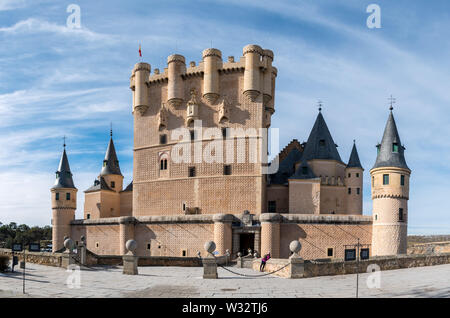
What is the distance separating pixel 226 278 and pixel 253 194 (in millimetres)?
19336

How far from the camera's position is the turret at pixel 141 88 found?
44156 millimetres

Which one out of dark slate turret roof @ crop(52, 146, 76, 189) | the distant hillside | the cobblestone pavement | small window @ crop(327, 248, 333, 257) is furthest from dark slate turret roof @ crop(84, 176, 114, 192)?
the distant hillside

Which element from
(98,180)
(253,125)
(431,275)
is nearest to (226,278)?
(431,275)

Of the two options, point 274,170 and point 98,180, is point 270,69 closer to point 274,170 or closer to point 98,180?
point 274,170

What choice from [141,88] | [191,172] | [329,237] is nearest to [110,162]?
[141,88]

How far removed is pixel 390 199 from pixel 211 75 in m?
19.3

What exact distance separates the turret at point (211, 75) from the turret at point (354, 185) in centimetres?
1454

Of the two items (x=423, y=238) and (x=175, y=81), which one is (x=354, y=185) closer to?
(x=175, y=81)

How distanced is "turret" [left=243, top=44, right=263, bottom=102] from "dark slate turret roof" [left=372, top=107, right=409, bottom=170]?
12.0 metres

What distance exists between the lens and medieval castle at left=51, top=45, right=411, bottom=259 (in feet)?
113

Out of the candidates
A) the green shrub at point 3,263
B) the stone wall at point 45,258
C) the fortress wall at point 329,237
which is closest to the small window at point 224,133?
the fortress wall at point 329,237

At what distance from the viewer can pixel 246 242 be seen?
37.4 meters
